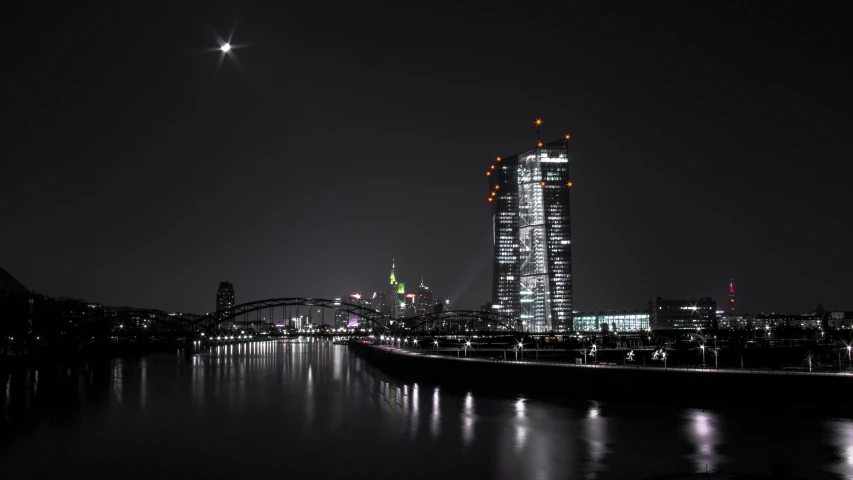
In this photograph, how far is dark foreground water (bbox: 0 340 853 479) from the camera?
78.3ft

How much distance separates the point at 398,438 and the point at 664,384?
1868cm

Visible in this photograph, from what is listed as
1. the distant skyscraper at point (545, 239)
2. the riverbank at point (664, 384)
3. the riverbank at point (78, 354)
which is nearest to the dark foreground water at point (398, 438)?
the riverbank at point (664, 384)

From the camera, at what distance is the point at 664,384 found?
4022 centimetres

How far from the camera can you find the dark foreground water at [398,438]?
23.9m

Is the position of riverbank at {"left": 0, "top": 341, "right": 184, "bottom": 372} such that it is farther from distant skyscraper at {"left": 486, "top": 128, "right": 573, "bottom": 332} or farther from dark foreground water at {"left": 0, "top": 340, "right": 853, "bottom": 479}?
distant skyscraper at {"left": 486, "top": 128, "right": 573, "bottom": 332}

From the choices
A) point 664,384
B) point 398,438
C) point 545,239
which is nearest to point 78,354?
point 398,438

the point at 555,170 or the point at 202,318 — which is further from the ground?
the point at 555,170

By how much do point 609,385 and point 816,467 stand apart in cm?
2059

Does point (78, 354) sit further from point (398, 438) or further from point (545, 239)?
point (545, 239)

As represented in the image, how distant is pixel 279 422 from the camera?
123 ft

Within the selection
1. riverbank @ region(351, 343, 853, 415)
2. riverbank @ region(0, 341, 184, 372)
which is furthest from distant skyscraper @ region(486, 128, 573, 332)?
riverbank @ region(351, 343, 853, 415)

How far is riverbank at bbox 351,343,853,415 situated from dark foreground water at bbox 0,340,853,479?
1481mm

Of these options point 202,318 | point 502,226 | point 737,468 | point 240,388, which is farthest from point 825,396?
point 202,318

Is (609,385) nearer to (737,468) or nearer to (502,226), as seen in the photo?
(737,468)
